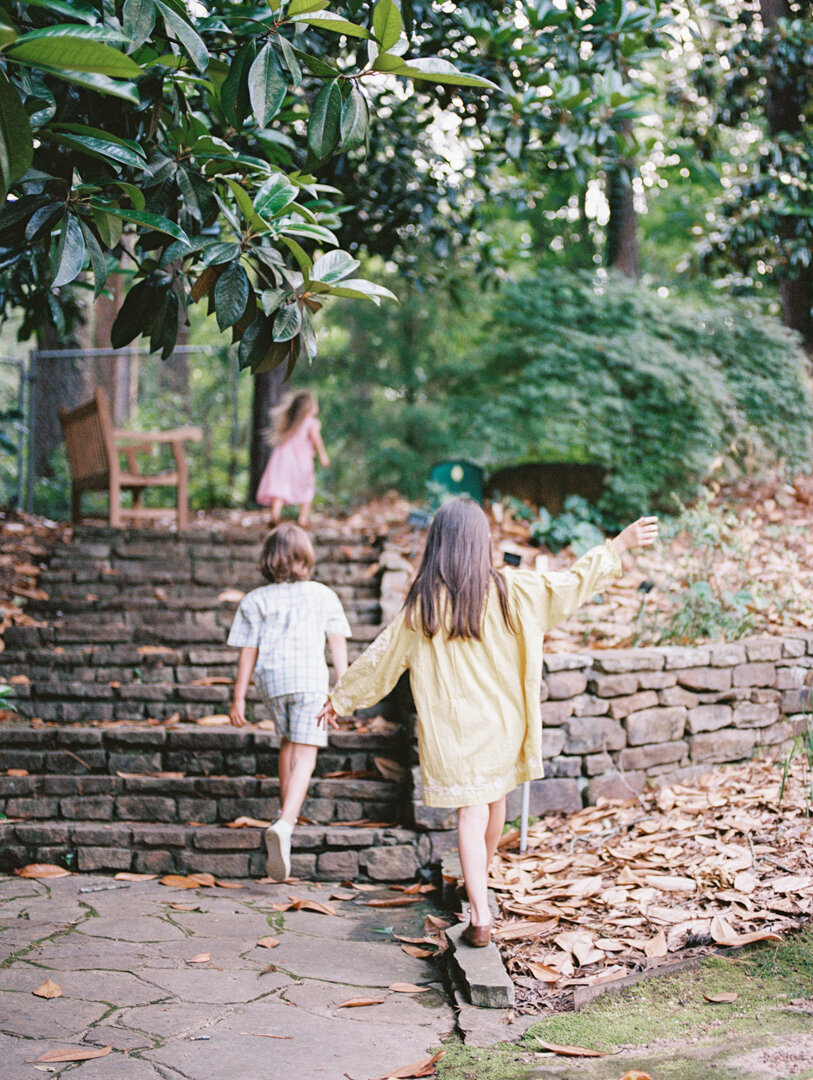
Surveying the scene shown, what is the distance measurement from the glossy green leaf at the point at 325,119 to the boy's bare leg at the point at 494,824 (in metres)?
2.18

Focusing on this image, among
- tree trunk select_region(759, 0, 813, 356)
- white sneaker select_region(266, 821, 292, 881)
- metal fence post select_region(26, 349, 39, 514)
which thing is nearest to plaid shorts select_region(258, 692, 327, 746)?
white sneaker select_region(266, 821, 292, 881)

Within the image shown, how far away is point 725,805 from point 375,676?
171 centimetres

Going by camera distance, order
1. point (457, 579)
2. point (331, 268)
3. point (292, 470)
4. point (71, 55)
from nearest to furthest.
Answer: point (71, 55)
point (331, 268)
point (457, 579)
point (292, 470)

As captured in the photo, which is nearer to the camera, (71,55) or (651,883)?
(71,55)

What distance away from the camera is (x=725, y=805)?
3.94 meters

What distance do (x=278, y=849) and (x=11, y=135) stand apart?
2.95 metres

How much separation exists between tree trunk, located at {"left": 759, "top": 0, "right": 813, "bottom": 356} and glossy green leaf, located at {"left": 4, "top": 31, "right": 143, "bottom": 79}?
31.4 feet

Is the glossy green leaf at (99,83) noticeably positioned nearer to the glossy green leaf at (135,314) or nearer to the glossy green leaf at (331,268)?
the glossy green leaf at (331,268)

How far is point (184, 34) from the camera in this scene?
6.91 feet

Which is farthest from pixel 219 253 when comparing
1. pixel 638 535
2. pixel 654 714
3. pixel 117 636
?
pixel 117 636

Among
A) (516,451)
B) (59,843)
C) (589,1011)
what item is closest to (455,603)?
(589,1011)

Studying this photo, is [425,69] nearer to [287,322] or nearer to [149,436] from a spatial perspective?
[287,322]

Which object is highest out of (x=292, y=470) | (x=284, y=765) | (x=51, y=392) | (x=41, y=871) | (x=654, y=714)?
(x=51, y=392)

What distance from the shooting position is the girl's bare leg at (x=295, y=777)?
3.88 metres
